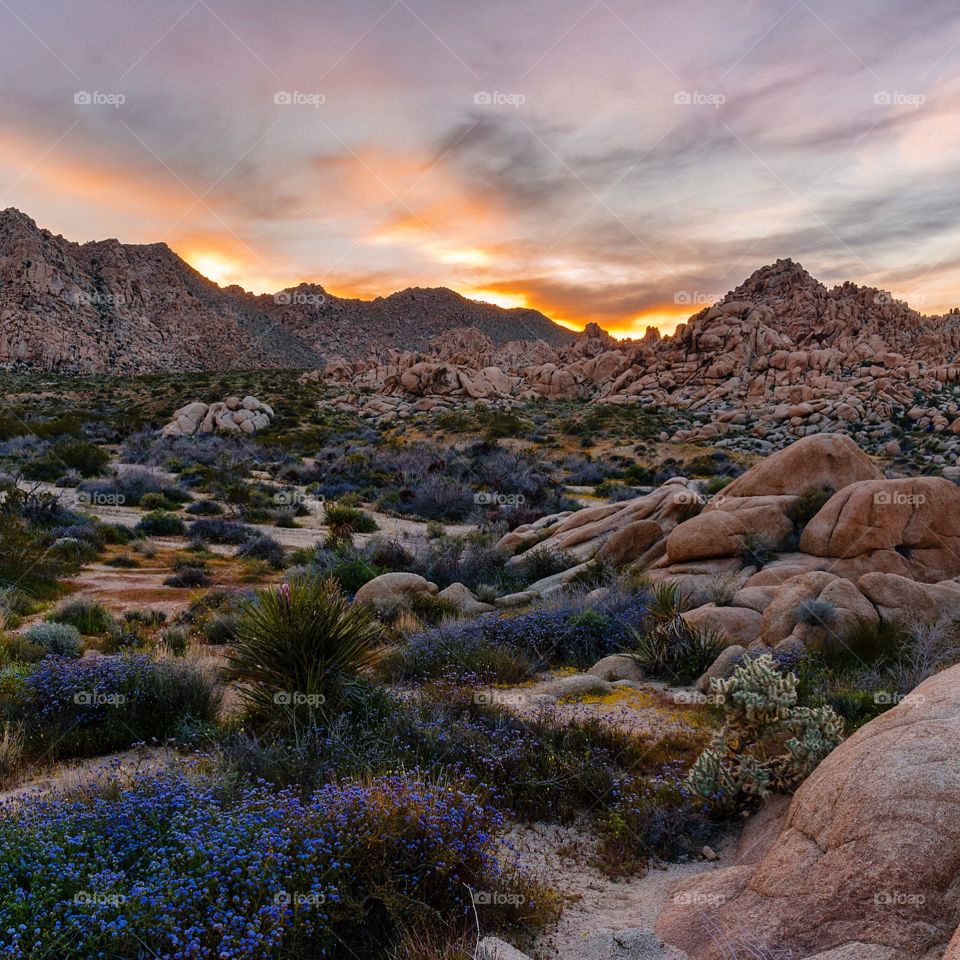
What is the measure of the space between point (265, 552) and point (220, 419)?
26430 mm

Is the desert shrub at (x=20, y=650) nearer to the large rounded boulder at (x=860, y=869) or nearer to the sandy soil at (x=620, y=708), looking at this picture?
the sandy soil at (x=620, y=708)

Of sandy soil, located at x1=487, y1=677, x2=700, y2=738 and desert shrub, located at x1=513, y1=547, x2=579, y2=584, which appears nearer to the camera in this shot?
sandy soil, located at x1=487, y1=677, x2=700, y2=738

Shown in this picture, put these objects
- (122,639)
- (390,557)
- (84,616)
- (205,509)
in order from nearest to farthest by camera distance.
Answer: (122,639)
(84,616)
(390,557)
(205,509)

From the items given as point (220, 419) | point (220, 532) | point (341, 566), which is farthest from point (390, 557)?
point (220, 419)

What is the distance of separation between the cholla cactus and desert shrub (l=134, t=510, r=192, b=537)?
14430 mm

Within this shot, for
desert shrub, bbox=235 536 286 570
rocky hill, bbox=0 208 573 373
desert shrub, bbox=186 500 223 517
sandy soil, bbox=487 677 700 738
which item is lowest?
sandy soil, bbox=487 677 700 738

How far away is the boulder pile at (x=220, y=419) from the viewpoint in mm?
37438

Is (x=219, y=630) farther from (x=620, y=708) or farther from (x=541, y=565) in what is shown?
(x=541, y=565)

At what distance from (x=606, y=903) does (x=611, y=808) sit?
97cm

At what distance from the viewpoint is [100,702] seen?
20.2 feet

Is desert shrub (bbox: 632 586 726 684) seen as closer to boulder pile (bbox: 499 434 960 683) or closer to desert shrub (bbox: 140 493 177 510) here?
boulder pile (bbox: 499 434 960 683)

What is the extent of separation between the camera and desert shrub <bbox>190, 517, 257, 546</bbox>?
16078 mm

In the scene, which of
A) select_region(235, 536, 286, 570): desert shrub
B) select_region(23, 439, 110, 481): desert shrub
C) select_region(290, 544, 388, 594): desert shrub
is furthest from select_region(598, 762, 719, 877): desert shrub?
select_region(23, 439, 110, 481): desert shrub

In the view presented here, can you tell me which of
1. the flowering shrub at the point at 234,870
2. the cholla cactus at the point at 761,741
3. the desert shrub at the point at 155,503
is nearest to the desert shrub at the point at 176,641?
the flowering shrub at the point at 234,870
